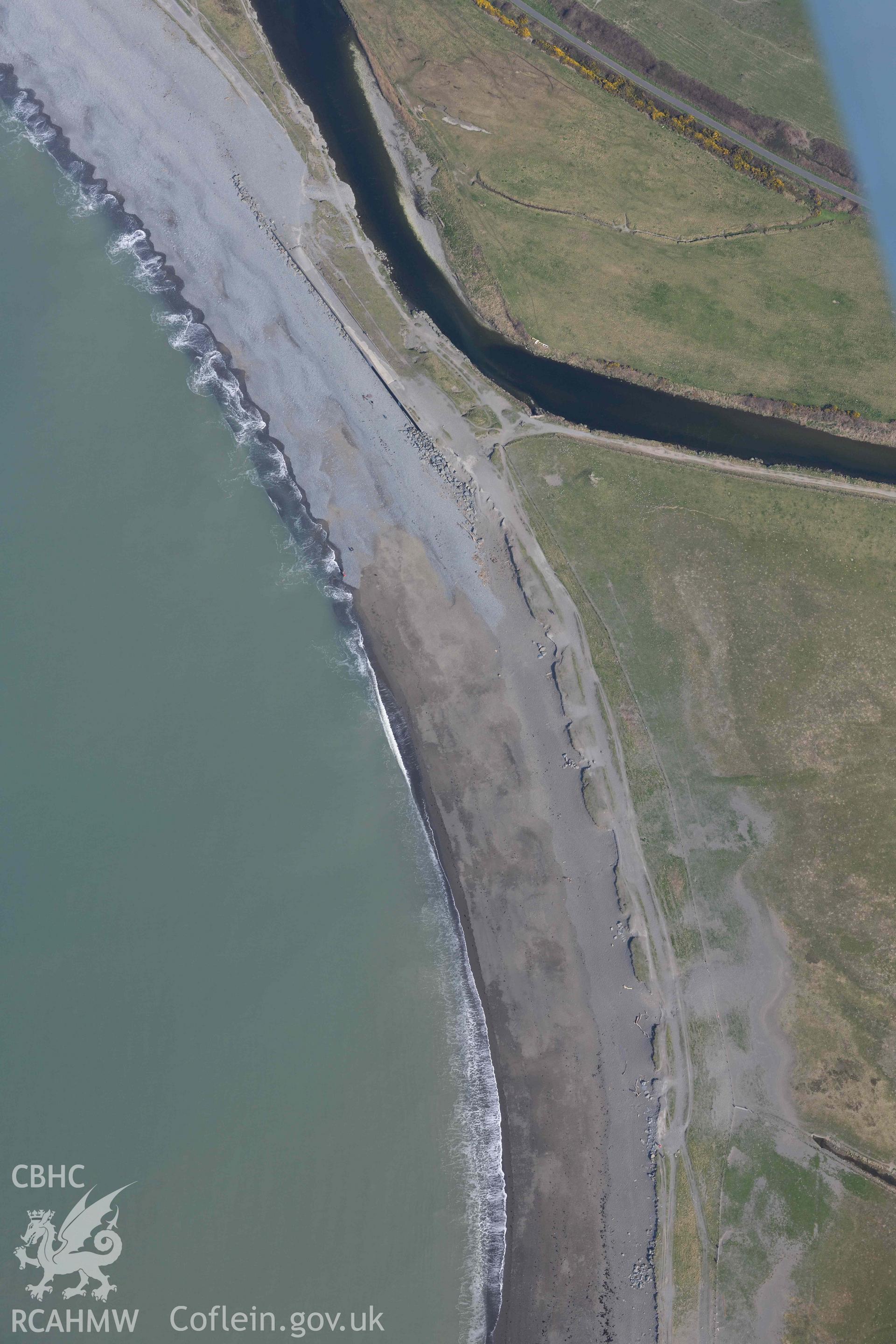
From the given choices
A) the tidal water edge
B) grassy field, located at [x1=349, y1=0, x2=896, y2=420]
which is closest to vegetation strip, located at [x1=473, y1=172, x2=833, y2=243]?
grassy field, located at [x1=349, y1=0, x2=896, y2=420]

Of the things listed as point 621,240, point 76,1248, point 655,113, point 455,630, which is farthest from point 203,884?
point 655,113

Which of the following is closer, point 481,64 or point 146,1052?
point 146,1052

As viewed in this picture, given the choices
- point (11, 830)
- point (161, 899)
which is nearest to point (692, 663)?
point (161, 899)

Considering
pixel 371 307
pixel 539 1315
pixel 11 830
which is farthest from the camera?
pixel 371 307

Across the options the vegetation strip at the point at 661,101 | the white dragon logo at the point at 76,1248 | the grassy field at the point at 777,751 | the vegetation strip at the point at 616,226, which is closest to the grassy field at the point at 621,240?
the vegetation strip at the point at 616,226

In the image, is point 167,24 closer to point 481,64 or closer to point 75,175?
point 75,175

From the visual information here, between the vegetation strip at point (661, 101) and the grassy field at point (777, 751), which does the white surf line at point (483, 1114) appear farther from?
the vegetation strip at point (661, 101)
